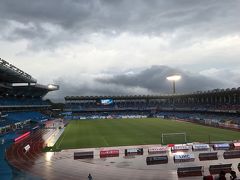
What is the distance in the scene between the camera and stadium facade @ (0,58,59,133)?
224 feet

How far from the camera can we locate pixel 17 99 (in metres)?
105

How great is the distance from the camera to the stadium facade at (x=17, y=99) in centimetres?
6840

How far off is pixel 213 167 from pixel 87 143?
81.7ft

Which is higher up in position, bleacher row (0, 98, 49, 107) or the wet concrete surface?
bleacher row (0, 98, 49, 107)

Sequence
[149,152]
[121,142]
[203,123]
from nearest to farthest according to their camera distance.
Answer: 1. [149,152]
2. [121,142]
3. [203,123]

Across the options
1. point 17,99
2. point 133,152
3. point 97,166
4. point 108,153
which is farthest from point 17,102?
point 97,166

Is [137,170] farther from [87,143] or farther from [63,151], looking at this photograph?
[87,143]

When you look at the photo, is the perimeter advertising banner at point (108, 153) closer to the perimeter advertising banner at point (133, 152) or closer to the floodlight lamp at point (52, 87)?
the perimeter advertising banner at point (133, 152)

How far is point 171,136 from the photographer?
53125 millimetres

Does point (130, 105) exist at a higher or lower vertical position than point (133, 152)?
higher

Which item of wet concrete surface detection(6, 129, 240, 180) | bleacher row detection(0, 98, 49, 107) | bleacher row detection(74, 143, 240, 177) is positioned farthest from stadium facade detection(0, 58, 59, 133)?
bleacher row detection(74, 143, 240, 177)

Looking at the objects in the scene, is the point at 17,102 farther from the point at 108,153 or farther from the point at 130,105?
the point at 108,153

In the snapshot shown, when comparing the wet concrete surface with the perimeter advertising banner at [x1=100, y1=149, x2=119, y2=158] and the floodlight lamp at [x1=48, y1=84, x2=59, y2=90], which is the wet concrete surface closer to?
the perimeter advertising banner at [x1=100, y1=149, x2=119, y2=158]

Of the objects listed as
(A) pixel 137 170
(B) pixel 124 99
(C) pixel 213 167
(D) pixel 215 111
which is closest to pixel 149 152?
(A) pixel 137 170
